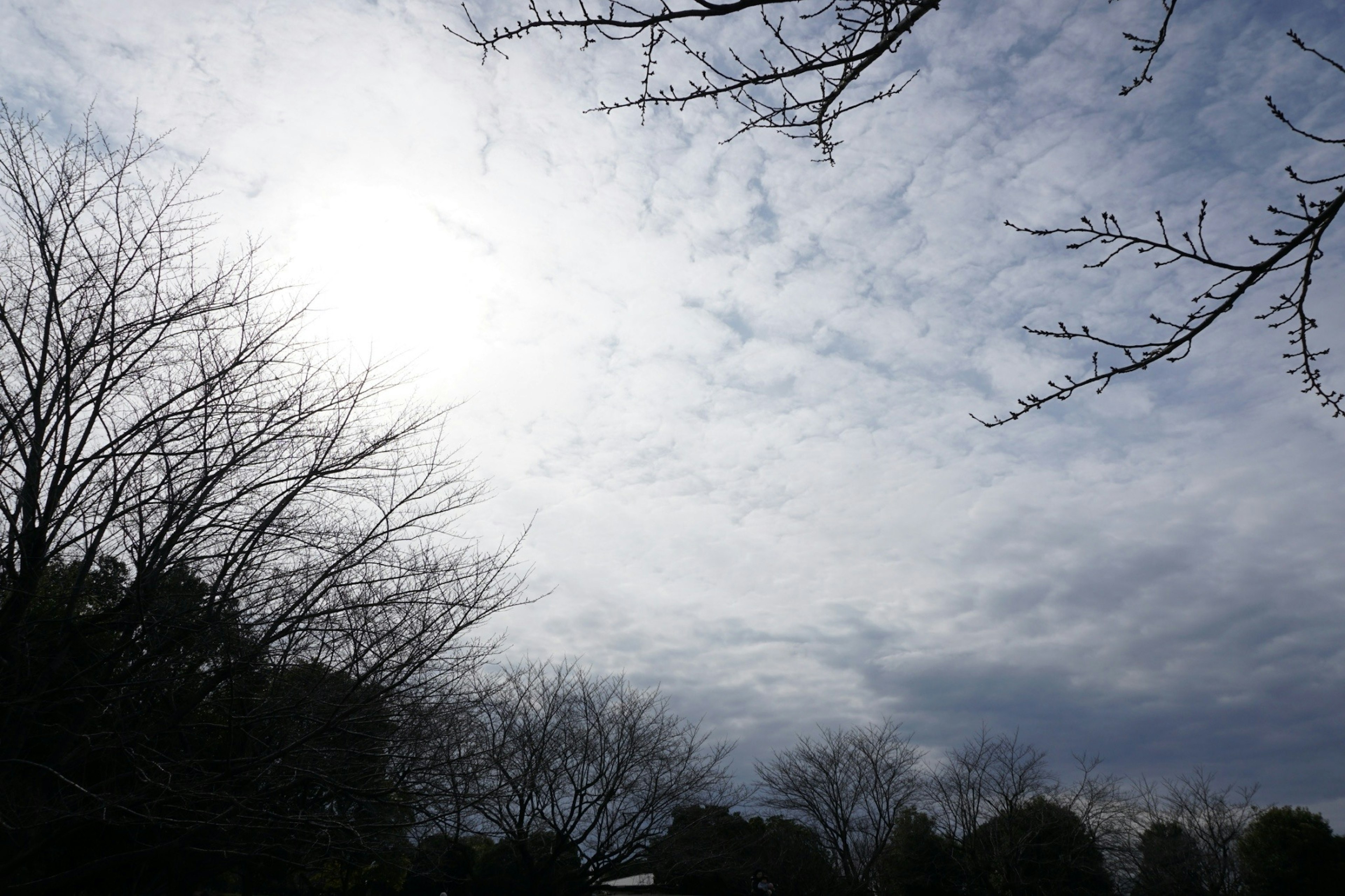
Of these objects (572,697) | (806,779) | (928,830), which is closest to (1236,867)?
(928,830)

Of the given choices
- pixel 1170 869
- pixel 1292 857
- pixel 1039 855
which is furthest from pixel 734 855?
pixel 1292 857

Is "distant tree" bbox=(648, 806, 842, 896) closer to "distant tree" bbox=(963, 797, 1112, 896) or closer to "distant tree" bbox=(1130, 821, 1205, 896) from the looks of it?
"distant tree" bbox=(963, 797, 1112, 896)

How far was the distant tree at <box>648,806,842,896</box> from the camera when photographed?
80.0ft

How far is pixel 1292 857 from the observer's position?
27.3 meters

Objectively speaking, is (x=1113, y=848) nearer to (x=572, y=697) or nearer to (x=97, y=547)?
(x=572, y=697)

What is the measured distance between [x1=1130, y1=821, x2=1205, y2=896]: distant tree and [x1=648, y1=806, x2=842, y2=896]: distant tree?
10.3 meters

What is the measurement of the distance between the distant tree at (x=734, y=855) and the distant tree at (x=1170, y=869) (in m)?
10.3

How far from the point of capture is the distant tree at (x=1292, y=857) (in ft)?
88.8

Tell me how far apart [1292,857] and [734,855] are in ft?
58.6

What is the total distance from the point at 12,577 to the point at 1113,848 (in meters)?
32.4

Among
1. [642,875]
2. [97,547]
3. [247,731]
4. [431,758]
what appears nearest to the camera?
[97,547]

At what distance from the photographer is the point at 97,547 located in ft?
23.9

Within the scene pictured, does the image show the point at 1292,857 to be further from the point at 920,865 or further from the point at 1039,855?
the point at 920,865

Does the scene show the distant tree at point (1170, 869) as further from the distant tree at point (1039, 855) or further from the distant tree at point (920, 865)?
the distant tree at point (920, 865)
